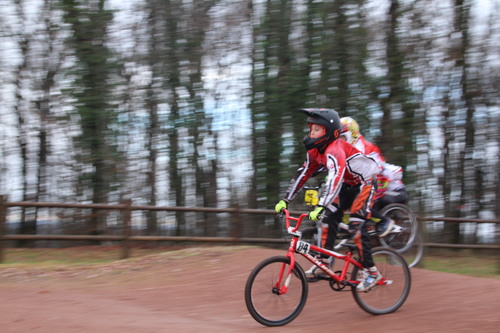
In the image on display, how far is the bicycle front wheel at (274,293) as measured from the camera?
207 inches

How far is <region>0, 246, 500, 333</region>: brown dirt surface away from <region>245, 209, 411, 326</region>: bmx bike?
14 cm

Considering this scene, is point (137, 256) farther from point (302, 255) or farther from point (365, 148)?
point (302, 255)

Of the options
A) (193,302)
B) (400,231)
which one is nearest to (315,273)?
(193,302)

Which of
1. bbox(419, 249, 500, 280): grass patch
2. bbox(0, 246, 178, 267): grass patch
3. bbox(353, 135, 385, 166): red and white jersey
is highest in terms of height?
bbox(353, 135, 385, 166): red and white jersey

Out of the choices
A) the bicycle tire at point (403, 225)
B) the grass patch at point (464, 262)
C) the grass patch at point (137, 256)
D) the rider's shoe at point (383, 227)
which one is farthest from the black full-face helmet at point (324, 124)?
the grass patch at point (137, 256)

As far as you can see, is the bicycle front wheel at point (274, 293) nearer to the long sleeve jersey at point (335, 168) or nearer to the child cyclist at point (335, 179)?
the child cyclist at point (335, 179)

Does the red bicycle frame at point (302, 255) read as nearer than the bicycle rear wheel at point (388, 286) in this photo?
Yes

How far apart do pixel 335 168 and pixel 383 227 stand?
95.5 inches

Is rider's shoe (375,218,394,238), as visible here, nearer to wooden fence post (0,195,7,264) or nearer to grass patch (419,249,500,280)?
grass patch (419,249,500,280)

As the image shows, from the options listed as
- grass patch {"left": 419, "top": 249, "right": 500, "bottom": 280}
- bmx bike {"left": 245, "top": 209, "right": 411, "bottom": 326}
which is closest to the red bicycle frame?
bmx bike {"left": 245, "top": 209, "right": 411, "bottom": 326}

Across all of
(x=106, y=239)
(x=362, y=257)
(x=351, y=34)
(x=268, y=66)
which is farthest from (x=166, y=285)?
(x=351, y=34)

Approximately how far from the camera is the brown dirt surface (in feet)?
17.8

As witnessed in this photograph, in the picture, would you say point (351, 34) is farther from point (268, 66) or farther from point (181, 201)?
point (181, 201)

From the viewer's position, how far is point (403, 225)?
795cm
